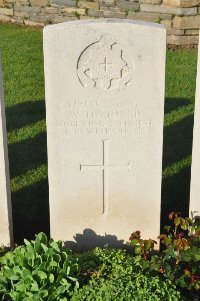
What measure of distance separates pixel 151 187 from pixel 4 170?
1107 millimetres

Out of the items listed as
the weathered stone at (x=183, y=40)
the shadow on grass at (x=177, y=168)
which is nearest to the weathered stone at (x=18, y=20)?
the weathered stone at (x=183, y=40)

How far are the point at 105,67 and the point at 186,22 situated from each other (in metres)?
5.98

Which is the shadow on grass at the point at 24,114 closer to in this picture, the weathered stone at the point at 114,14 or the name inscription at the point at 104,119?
the name inscription at the point at 104,119

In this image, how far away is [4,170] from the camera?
427 cm

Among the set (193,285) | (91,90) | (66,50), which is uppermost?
(66,50)

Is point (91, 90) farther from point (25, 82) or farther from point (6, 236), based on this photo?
point (25, 82)

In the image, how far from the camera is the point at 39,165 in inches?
239

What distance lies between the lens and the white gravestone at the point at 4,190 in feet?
13.6

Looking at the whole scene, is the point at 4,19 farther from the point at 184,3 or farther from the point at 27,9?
the point at 184,3

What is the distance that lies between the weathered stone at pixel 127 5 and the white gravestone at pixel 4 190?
627 centimetres

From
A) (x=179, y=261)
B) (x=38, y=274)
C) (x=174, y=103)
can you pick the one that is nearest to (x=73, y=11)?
(x=174, y=103)

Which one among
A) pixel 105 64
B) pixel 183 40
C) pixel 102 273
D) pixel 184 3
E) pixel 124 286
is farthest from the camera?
pixel 183 40

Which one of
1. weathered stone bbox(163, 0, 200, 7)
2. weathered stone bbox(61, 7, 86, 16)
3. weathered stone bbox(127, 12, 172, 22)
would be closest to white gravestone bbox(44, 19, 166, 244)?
weathered stone bbox(163, 0, 200, 7)

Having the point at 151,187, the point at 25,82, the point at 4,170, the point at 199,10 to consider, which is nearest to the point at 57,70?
the point at 4,170
